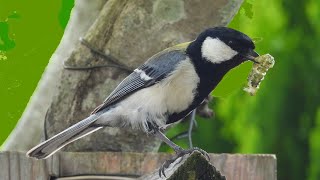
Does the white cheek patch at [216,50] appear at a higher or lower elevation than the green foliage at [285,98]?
higher

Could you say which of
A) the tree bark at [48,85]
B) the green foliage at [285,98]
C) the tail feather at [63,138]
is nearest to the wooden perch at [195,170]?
the tail feather at [63,138]

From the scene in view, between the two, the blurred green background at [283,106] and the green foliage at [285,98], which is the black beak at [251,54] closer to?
the blurred green background at [283,106]

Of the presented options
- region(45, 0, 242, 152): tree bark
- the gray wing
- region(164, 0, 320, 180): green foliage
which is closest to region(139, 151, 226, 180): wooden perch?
the gray wing

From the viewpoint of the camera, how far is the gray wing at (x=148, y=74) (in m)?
2.17

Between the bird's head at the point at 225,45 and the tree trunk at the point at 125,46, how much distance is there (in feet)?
0.80

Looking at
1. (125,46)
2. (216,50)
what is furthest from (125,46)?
(216,50)

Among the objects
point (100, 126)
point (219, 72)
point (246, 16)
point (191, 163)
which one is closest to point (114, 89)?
point (100, 126)

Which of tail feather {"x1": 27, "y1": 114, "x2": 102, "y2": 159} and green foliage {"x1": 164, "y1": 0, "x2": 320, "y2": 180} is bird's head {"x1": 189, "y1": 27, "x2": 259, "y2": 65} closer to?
tail feather {"x1": 27, "y1": 114, "x2": 102, "y2": 159}

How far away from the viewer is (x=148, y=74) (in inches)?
85.7

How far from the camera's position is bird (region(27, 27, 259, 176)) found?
2.13 meters

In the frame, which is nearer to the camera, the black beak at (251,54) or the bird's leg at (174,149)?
the bird's leg at (174,149)

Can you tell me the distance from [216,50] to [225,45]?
0.12ft

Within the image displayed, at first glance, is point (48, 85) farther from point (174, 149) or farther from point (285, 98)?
point (285, 98)

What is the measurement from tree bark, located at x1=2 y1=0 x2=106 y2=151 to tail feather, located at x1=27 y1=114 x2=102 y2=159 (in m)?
0.28
